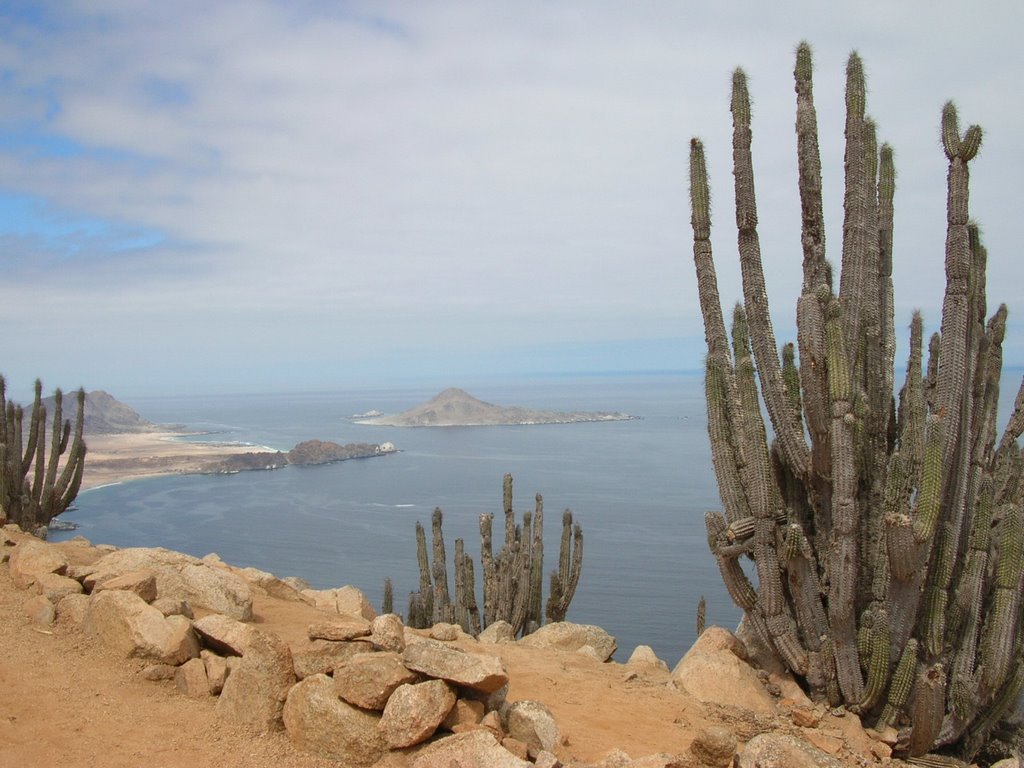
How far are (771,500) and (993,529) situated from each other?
92.2 inches

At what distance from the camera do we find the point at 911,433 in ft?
26.0

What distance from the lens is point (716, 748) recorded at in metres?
5.71

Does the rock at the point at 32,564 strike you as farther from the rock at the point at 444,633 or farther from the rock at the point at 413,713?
the rock at the point at 413,713

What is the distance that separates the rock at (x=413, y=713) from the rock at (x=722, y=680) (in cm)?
341

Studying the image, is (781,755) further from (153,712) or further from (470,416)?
(470,416)

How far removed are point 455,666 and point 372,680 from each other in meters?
0.54

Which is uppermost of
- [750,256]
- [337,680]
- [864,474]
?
[750,256]

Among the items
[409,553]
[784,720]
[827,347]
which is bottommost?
[409,553]

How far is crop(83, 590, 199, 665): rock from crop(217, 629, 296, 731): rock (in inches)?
29.8

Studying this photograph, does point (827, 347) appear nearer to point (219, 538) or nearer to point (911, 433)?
point (911, 433)

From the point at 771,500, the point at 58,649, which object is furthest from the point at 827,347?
the point at 58,649

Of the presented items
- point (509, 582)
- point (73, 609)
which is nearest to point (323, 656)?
point (73, 609)

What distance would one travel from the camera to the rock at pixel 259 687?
570 centimetres

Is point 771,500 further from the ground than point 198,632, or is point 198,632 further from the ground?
point 771,500
